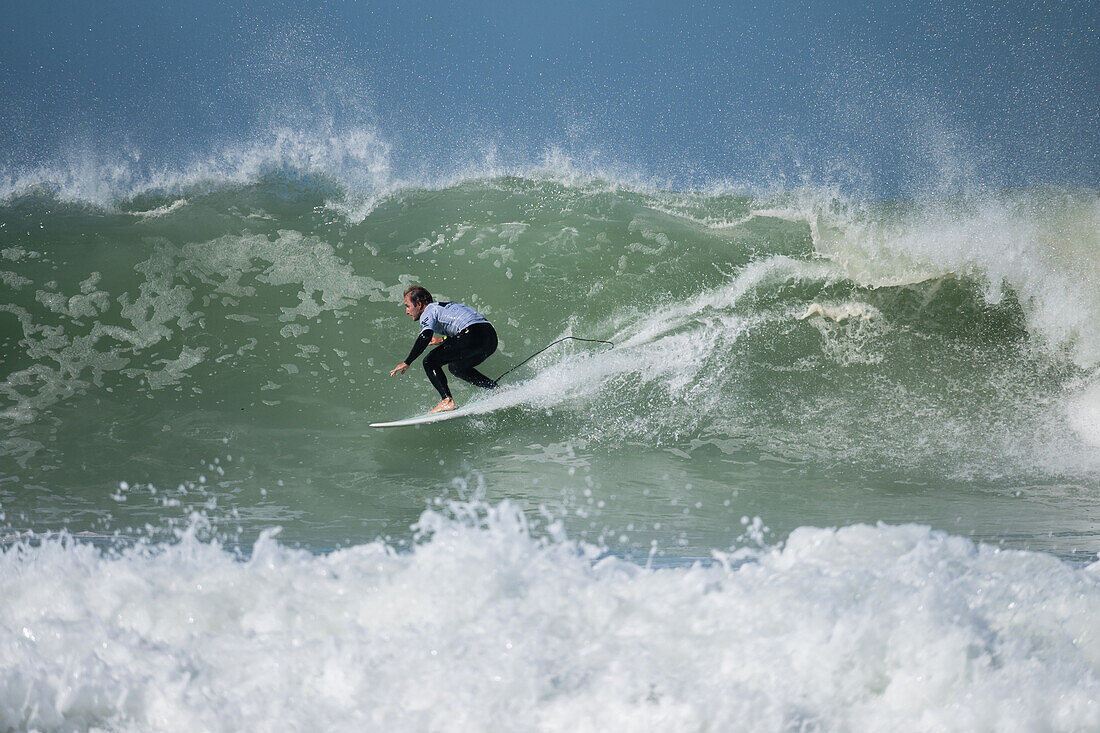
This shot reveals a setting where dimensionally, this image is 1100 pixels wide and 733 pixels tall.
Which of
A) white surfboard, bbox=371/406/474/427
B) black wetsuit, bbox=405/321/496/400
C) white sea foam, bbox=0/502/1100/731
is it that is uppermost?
black wetsuit, bbox=405/321/496/400

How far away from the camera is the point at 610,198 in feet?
28.5

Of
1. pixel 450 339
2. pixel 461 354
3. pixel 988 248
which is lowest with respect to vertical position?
pixel 461 354

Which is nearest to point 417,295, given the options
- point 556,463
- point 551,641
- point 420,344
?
point 420,344

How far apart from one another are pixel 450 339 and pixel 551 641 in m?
3.79

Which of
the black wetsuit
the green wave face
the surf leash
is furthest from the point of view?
the surf leash

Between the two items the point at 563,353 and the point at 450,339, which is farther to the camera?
the point at 563,353

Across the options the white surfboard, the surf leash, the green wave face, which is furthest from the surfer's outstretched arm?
the surf leash

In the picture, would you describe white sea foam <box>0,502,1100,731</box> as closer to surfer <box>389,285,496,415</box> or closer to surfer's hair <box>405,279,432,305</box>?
surfer <box>389,285,496,415</box>

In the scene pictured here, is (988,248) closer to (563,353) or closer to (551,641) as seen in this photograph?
(563,353)

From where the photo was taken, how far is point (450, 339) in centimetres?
582

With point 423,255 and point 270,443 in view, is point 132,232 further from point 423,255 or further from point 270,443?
point 270,443

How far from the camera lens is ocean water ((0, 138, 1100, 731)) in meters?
2.09

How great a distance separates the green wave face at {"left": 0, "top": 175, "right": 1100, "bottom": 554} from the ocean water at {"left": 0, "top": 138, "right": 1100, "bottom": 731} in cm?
4

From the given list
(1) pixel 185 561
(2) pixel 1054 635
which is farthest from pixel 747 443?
(1) pixel 185 561
